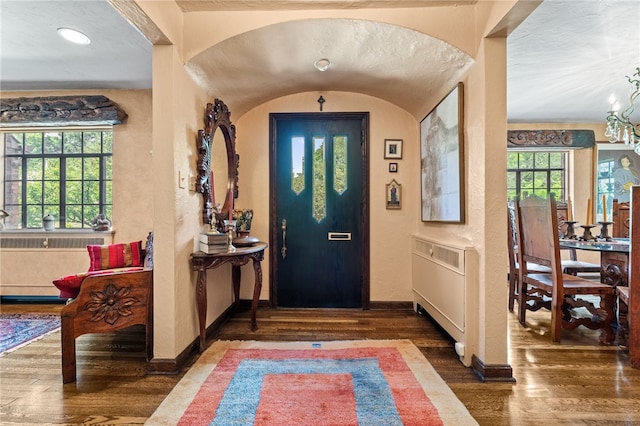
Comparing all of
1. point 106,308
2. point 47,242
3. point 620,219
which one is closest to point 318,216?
point 106,308

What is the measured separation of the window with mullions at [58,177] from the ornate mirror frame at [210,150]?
5.87 feet

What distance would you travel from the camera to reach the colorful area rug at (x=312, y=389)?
157cm

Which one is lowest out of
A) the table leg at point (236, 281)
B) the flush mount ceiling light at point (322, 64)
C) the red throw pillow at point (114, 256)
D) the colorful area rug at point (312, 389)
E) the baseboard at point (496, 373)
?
the colorful area rug at point (312, 389)

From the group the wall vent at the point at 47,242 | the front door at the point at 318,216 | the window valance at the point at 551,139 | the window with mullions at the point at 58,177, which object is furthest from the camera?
the window valance at the point at 551,139

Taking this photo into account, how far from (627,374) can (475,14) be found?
2.59 m

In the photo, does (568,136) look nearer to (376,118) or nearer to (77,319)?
(376,118)

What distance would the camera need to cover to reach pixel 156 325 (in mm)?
2072

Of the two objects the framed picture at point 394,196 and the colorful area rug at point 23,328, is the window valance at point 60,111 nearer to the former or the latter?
the colorful area rug at point 23,328

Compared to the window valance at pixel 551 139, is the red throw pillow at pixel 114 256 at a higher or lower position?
lower

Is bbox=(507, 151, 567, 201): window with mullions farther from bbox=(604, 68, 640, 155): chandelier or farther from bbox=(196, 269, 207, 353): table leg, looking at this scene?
bbox=(196, 269, 207, 353): table leg

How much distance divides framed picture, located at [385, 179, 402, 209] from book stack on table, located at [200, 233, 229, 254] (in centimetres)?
186

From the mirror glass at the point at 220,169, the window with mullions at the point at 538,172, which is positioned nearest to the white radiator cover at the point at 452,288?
the mirror glass at the point at 220,169

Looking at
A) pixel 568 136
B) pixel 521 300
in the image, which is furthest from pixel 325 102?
pixel 568 136

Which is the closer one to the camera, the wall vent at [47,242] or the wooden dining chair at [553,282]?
the wooden dining chair at [553,282]
